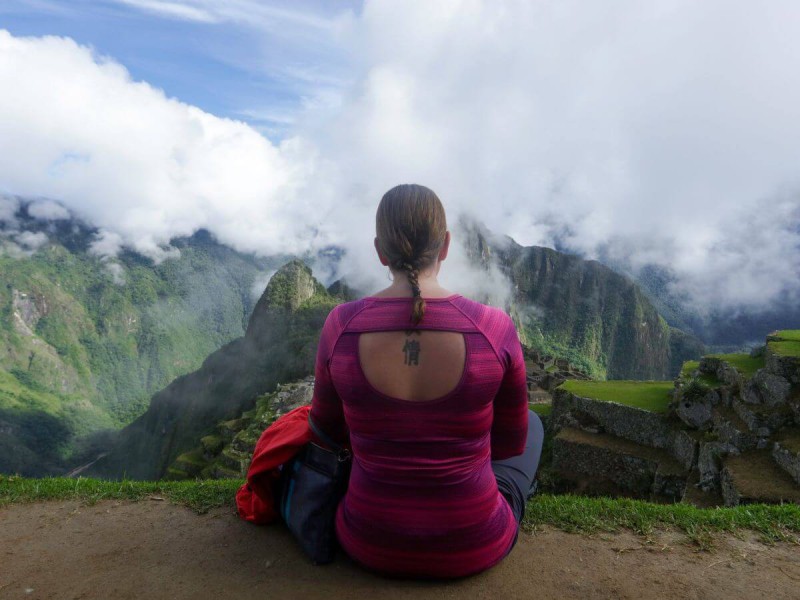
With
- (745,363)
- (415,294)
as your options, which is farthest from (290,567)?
(745,363)

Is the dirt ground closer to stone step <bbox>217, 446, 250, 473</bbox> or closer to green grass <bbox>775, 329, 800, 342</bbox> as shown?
green grass <bbox>775, 329, 800, 342</bbox>

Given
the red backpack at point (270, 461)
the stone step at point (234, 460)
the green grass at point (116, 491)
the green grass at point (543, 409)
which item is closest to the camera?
the red backpack at point (270, 461)

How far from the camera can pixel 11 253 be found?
7224 inches

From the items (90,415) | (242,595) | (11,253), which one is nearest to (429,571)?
(242,595)

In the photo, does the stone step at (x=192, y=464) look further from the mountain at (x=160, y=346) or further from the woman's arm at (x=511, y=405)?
the woman's arm at (x=511, y=405)

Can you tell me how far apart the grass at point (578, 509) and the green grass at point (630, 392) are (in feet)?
37.3

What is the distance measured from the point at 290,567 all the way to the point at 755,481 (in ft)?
33.4

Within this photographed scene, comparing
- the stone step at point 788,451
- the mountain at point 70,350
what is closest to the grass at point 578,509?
the stone step at point 788,451

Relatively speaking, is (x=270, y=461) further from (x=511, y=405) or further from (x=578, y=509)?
(x=578, y=509)

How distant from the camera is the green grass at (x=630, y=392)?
15523mm

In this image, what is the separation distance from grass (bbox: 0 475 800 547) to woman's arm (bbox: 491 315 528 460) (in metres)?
1.59

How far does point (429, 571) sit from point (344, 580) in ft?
2.06

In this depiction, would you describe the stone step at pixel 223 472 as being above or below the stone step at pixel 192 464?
above

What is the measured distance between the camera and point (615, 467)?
14.6m
